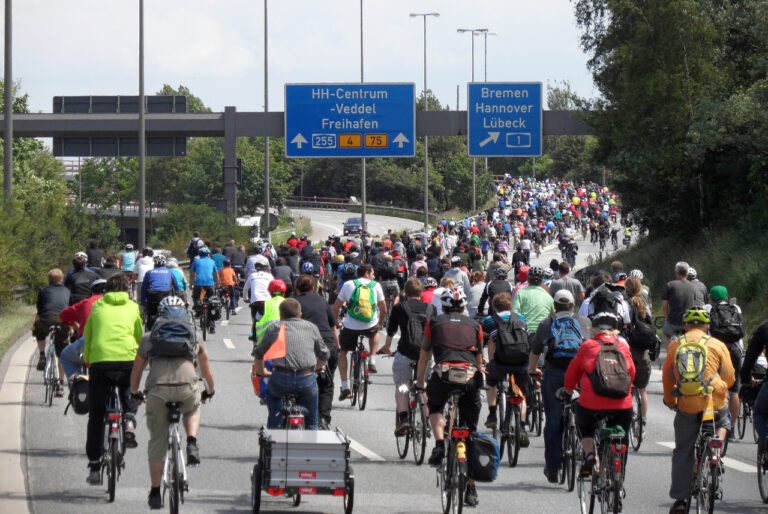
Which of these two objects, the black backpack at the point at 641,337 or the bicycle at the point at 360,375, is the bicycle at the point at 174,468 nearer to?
the black backpack at the point at 641,337

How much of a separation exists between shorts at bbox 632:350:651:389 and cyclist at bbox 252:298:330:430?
4090 mm

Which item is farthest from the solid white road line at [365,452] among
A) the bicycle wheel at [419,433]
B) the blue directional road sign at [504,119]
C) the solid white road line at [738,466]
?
the blue directional road sign at [504,119]

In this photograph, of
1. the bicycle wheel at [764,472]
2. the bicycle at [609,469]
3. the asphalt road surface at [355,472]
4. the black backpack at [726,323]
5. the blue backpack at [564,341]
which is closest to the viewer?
the bicycle at [609,469]

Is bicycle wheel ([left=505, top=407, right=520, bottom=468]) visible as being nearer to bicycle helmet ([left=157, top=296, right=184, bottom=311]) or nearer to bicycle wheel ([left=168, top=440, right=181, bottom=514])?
bicycle helmet ([left=157, top=296, right=184, bottom=311])

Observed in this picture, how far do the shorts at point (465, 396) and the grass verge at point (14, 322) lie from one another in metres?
12.0

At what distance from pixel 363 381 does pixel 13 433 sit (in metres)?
4.36

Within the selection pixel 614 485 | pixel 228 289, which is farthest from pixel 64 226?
pixel 614 485

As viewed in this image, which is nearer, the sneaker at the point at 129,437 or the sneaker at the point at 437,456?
the sneaker at the point at 437,456

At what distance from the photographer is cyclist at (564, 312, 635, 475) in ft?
31.7

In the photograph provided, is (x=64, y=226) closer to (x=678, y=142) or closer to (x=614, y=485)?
(x=678, y=142)

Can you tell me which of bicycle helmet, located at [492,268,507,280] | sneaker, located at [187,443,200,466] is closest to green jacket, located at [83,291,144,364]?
sneaker, located at [187,443,200,466]

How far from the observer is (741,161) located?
3244 centimetres

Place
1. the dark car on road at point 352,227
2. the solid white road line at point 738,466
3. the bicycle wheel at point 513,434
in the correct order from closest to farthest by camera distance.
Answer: the bicycle wheel at point 513,434
the solid white road line at point 738,466
the dark car on road at point 352,227

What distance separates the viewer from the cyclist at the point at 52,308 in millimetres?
15617
